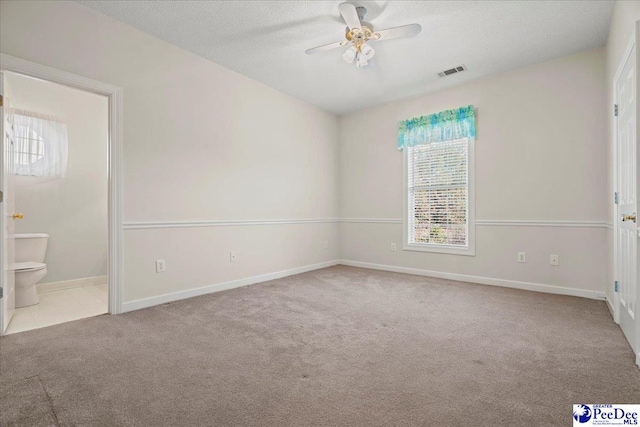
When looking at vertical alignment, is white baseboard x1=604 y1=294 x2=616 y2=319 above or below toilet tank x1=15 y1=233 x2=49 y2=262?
below

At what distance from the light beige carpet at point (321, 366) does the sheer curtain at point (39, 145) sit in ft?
7.90

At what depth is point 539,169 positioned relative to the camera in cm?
368

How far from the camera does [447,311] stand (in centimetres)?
295

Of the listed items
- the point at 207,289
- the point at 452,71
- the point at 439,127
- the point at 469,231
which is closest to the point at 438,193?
the point at 469,231

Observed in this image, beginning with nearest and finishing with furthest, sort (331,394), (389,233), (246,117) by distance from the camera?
(331,394) < (246,117) < (389,233)

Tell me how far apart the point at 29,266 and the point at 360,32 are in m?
3.87

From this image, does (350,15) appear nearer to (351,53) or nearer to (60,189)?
(351,53)

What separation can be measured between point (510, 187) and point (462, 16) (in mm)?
2074

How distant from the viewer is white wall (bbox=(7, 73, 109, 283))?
3.89 m

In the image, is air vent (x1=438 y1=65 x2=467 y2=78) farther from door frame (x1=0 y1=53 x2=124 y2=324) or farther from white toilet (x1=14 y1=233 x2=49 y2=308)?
white toilet (x1=14 y1=233 x2=49 y2=308)

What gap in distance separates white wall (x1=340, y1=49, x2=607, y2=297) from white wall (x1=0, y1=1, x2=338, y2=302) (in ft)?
6.42

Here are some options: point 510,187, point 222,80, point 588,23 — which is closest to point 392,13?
point 588,23

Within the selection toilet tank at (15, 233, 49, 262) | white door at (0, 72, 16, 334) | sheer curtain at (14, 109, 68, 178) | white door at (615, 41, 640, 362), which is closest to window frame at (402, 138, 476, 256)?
white door at (615, 41, 640, 362)

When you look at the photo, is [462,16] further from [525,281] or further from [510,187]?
[525,281]
